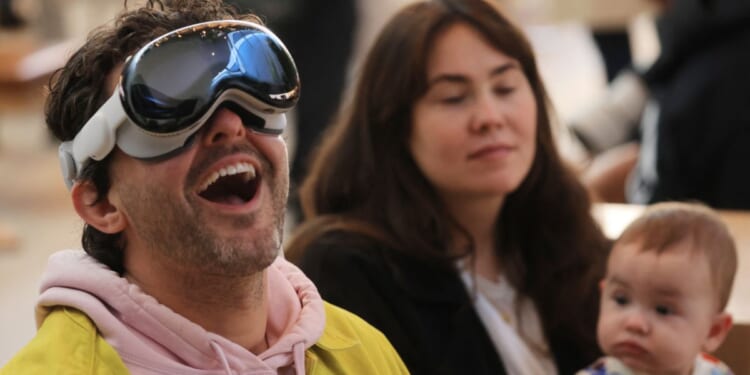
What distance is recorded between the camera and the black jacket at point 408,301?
7.74ft

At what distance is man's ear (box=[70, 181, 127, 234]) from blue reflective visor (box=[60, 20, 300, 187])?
3 cm

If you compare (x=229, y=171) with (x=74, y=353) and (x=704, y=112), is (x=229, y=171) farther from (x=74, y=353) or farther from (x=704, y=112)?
(x=704, y=112)

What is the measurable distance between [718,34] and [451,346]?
171 centimetres

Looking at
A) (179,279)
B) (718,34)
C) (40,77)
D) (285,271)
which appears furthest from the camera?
(40,77)

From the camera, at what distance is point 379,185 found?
2619 mm

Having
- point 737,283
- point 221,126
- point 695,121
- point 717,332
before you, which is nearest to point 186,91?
point 221,126

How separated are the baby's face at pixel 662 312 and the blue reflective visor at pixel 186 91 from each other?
0.77m

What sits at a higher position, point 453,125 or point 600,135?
point 453,125

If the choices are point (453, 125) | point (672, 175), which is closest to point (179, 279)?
point (453, 125)

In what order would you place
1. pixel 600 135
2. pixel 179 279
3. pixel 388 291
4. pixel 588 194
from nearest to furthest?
pixel 179 279 < pixel 388 291 < pixel 588 194 < pixel 600 135

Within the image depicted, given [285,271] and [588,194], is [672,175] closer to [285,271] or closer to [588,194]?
[588,194]

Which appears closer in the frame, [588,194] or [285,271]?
[285,271]

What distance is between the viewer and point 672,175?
12.5ft

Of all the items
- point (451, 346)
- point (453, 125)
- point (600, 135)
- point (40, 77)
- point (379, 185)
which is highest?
point (453, 125)
